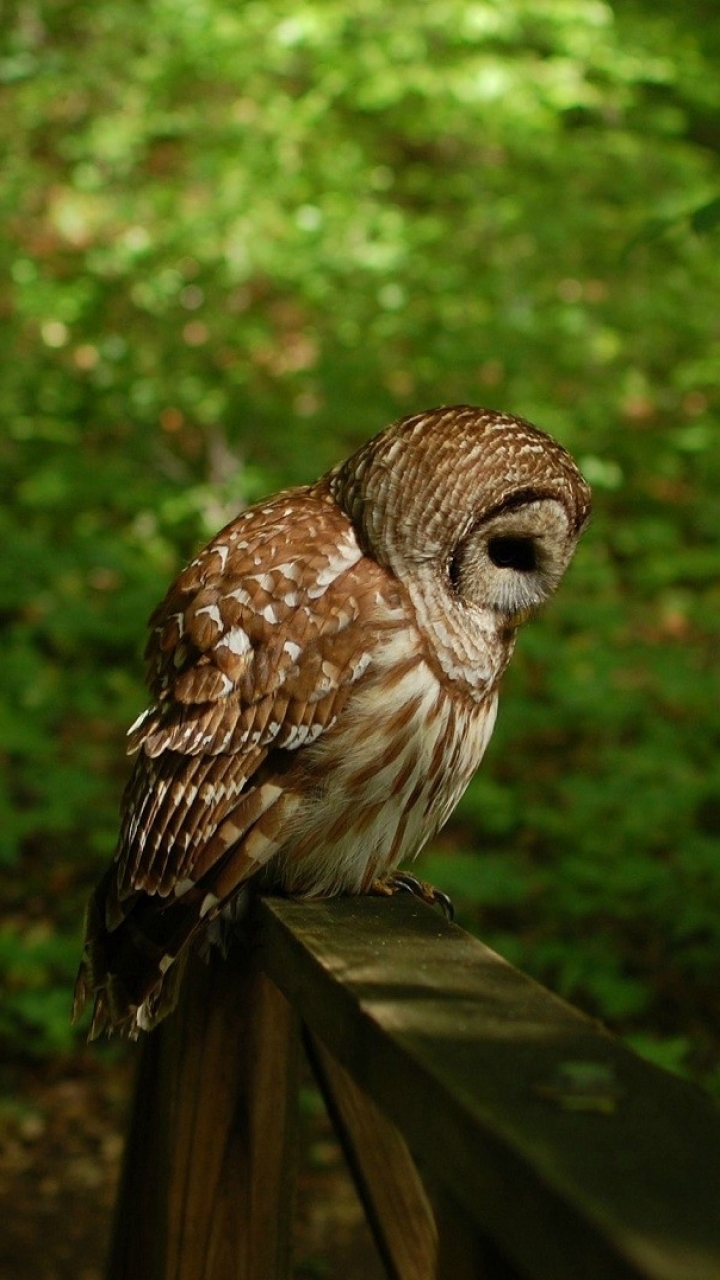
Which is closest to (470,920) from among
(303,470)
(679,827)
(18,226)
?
(679,827)

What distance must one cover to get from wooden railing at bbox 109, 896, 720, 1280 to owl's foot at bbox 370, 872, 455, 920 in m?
0.46

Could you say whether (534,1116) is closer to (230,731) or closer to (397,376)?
(230,731)

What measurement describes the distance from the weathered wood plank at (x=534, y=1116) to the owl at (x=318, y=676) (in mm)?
872

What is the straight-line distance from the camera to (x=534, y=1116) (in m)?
1.03

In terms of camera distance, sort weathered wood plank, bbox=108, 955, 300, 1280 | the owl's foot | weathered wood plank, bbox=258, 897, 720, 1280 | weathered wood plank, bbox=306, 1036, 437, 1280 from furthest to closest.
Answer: the owl's foot < weathered wood plank, bbox=108, 955, 300, 1280 < weathered wood plank, bbox=306, 1036, 437, 1280 < weathered wood plank, bbox=258, 897, 720, 1280

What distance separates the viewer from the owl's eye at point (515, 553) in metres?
2.56

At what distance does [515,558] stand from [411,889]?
68 centimetres

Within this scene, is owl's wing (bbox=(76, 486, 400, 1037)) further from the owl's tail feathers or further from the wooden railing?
the wooden railing

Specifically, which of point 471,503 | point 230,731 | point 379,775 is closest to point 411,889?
point 379,775

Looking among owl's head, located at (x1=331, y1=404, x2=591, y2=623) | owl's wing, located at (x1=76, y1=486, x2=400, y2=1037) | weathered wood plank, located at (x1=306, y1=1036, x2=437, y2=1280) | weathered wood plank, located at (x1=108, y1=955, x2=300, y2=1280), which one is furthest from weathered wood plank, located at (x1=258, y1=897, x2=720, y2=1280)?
owl's head, located at (x1=331, y1=404, x2=591, y2=623)

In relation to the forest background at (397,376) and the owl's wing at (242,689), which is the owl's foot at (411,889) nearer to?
the owl's wing at (242,689)

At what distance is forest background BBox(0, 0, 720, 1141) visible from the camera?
20.0ft

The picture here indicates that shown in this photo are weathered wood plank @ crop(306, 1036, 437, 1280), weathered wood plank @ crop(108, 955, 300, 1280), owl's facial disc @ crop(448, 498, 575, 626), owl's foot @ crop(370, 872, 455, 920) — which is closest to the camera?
weathered wood plank @ crop(306, 1036, 437, 1280)

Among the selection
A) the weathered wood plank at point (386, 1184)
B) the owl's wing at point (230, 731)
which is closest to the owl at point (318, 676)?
the owl's wing at point (230, 731)
